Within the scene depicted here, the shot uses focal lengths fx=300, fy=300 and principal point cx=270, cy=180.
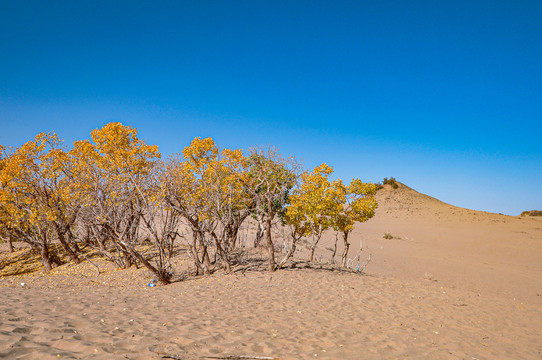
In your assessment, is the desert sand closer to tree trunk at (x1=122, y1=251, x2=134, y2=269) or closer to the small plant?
tree trunk at (x1=122, y1=251, x2=134, y2=269)

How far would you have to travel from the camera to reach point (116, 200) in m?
14.4

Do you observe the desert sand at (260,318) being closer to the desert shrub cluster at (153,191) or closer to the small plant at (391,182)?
the desert shrub cluster at (153,191)

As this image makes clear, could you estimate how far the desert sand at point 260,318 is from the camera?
208 inches

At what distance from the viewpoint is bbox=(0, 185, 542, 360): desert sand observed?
5.28 meters

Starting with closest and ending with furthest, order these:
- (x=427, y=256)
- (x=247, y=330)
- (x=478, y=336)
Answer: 1. (x=247, y=330)
2. (x=478, y=336)
3. (x=427, y=256)

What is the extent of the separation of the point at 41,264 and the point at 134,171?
10.9m

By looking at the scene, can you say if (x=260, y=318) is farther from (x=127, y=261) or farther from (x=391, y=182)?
(x=391, y=182)

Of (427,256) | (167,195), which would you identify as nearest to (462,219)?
(427,256)

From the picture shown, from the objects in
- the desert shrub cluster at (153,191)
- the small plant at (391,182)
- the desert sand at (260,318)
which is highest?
the small plant at (391,182)

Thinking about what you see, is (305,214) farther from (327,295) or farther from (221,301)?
(221,301)

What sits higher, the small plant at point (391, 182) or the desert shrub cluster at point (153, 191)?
the small plant at point (391, 182)

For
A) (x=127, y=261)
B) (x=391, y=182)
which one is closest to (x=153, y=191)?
(x=127, y=261)

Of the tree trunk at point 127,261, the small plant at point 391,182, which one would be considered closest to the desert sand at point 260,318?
the tree trunk at point 127,261

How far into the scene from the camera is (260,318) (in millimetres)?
7773
